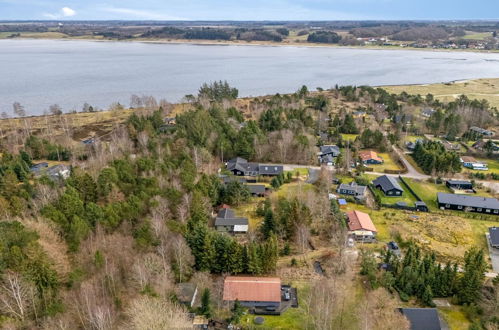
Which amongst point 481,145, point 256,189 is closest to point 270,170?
point 256,189

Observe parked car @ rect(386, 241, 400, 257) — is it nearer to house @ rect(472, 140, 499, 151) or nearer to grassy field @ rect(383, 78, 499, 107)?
house @ rect(472, 140, 499, 151)

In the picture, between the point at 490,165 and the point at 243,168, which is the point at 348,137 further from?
the point at 243,168

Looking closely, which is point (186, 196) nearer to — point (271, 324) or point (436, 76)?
point (271, 324)

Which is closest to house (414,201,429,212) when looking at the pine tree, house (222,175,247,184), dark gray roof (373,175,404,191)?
dark gray roof (373,175,404,191)

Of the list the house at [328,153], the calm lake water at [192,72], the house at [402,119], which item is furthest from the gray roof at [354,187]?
the calm lake water at [192,72]

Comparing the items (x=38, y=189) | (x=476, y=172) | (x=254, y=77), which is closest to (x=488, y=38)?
(x=254, y=77)

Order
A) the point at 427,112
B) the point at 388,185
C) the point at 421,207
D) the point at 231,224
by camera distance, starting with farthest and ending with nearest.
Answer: the point at 427,112
the point at 388,185
the point at 421,207
the point at 231,224
